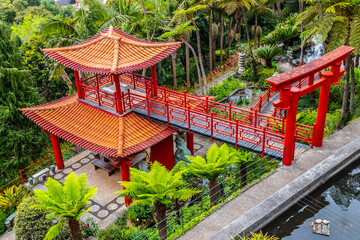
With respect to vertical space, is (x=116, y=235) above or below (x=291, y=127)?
below

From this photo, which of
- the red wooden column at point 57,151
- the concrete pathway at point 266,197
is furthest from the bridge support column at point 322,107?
the red wooden column at point 57,151

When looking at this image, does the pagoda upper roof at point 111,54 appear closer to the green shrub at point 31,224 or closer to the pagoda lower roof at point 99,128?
the pagoda lower roof at point 99,128

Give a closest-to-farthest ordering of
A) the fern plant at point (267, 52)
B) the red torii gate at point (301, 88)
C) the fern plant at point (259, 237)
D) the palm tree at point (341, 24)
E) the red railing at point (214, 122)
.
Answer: the fern plant at point (259, 237)
the red torii gate at point (301, 88)
the red railing at point (214, 122)
the palm tree at point (341, 24)
the fern plant at point (267, 52)

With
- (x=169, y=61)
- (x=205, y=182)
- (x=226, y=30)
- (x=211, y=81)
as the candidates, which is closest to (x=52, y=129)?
(x=205, y=182)

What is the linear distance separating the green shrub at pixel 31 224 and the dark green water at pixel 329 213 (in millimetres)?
7768

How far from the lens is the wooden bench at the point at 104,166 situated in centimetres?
1836

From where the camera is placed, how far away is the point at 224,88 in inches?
1043

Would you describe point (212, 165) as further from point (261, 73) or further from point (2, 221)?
point (261, 73)

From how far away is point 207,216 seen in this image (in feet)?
35.9

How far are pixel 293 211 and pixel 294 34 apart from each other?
83.9 feet

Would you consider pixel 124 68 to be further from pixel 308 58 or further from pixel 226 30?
pixel 226 30

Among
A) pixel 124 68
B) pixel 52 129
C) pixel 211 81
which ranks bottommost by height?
pixel 211 81

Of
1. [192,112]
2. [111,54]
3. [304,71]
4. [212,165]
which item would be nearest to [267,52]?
[192,112]

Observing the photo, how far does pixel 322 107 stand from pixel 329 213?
3.91 m
